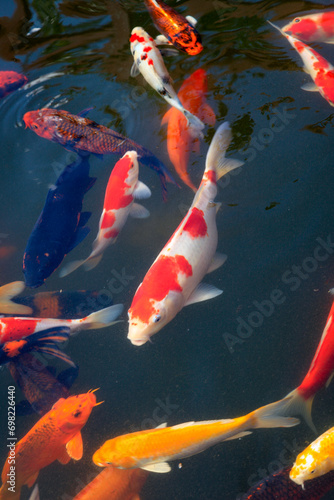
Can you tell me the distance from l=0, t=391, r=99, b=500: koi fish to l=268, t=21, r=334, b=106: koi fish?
10.6 feet

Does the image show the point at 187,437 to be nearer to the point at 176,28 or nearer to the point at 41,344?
the point at 41,344

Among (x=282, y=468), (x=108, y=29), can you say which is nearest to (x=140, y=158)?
(x=108, y=29)

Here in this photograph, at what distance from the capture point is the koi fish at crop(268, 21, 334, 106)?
3418mm

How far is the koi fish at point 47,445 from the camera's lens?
2.64m

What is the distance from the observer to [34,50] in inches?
184

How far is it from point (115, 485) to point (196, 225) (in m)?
1.79

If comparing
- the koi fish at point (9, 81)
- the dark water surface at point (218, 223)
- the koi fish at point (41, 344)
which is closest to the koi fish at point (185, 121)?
the dark water surface at point (218, 223)

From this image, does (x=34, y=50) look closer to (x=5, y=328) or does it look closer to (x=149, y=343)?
(x=5, y=328)

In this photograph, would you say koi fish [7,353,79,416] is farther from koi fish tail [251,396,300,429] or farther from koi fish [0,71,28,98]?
koi fish [0,71,28,98]

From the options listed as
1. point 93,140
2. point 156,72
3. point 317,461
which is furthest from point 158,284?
point 156,72

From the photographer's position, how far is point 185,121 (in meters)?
3.56

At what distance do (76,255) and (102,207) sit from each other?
507mm

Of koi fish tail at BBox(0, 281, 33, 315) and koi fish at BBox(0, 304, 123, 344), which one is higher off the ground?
koi fish tail at BBox(0, 281, 33, 315)

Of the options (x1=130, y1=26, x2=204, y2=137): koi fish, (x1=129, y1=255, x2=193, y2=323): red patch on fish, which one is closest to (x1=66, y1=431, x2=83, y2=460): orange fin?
(x1=129, y1=255, x2=193, y2=323): red patch on fish
